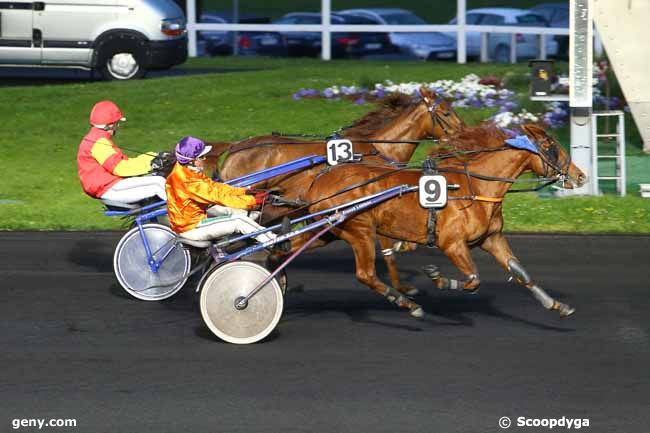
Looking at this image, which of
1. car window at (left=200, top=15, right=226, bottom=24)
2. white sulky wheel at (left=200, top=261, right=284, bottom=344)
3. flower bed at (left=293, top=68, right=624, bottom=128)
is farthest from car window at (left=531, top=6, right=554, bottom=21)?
white sulky wheel at (left=200, top=261, right=284, bottom=344)

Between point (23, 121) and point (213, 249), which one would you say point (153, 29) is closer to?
point (23, 121)

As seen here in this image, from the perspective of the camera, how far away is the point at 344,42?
2872 centimetres

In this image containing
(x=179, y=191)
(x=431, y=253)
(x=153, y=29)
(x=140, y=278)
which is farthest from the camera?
(x=153, y=29)

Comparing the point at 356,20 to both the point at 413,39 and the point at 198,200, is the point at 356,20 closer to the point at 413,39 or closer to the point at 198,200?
the point at 413,39

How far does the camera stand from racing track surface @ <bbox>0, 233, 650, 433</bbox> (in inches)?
304

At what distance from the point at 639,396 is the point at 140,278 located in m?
4.53

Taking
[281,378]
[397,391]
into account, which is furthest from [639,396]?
[281,378]

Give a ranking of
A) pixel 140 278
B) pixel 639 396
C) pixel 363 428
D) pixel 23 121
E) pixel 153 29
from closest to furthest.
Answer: pixel 363 428
pixel 639 396
pixel 140 278
pixel 23 121
pixel 153 29

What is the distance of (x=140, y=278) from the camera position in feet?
35.8

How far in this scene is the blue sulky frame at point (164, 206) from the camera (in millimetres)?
10742

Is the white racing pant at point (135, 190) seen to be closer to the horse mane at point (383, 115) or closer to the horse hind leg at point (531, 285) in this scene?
the horse mane at point (383, 115)

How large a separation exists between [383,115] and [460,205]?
2.59 meters

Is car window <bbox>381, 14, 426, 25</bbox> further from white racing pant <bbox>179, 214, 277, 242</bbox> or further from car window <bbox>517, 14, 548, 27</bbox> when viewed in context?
white racing pant <bbox>179, 214, 277, 242</bbox>

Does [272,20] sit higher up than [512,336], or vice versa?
[272,20]
